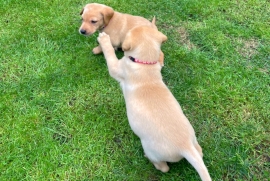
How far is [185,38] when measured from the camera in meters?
4.07

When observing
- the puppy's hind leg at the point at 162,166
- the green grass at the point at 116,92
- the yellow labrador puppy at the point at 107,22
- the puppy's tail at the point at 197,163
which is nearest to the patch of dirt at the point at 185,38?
the green grass at the point at 116,92

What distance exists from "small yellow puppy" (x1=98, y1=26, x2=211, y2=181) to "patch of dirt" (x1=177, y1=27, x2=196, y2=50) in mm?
1278

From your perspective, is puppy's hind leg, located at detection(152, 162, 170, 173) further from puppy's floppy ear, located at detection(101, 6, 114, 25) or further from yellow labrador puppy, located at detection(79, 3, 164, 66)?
puppy's floppy ear, located at detection(101, 6, 114, 25)

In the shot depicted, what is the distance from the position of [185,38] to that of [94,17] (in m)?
1.33

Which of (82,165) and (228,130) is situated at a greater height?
(228,130)

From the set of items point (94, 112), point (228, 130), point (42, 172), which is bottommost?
point (42, 172)

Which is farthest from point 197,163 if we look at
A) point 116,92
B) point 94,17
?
point 94,17

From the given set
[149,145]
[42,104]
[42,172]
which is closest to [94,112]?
[42,104]

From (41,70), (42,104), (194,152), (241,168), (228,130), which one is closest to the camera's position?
(194,152)

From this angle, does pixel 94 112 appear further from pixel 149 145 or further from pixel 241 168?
pixel 241 168

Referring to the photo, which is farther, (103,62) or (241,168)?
(103,62)

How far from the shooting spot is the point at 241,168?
9.46 ft

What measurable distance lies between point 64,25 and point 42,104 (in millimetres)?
1334

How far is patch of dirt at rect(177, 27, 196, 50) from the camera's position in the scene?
157 inches
